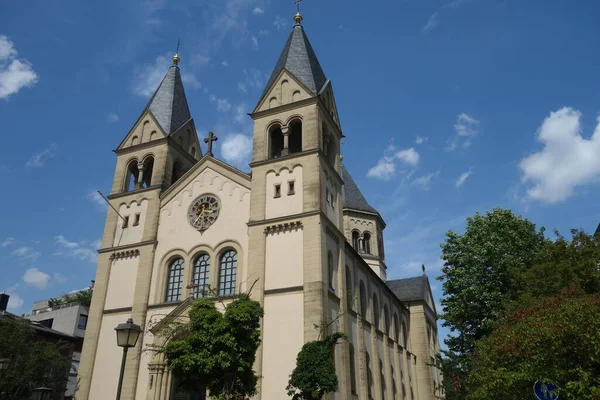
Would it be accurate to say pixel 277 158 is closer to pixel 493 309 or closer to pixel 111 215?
pixel 111 215

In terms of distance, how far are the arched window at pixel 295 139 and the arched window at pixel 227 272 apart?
8349 mm

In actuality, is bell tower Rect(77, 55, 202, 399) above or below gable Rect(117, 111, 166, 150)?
below

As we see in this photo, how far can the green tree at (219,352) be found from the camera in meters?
19.7

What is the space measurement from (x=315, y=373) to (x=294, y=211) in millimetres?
9541

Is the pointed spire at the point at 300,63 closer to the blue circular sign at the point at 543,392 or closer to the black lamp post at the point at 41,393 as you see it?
the black lamp post at the point at 41,393

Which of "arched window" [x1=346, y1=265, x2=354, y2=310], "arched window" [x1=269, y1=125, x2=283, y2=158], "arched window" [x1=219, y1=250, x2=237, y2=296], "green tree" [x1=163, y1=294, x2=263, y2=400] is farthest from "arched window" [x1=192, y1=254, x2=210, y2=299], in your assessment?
"arched window" [x1=346, y1=265, x2=354, y2=310]

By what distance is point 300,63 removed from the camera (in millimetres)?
33844

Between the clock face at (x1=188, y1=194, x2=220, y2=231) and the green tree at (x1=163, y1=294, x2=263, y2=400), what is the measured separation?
951 centimetres

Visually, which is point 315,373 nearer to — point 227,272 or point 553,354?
point 227,272

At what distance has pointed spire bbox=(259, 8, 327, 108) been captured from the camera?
3244 centimetres

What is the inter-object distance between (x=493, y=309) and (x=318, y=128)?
588 inches

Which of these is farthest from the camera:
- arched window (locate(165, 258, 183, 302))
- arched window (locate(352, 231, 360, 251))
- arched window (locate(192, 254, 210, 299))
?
arched window (locate(352, 231, 360, 251))

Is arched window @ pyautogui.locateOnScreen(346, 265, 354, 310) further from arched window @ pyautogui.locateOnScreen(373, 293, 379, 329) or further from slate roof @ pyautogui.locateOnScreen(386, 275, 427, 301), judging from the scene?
slate roof @ pyautogui.locateOnScreen(386, 275, 427, 301)

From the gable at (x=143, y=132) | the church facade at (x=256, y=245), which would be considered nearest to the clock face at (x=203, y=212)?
the church facade at (x=256, y=245)
